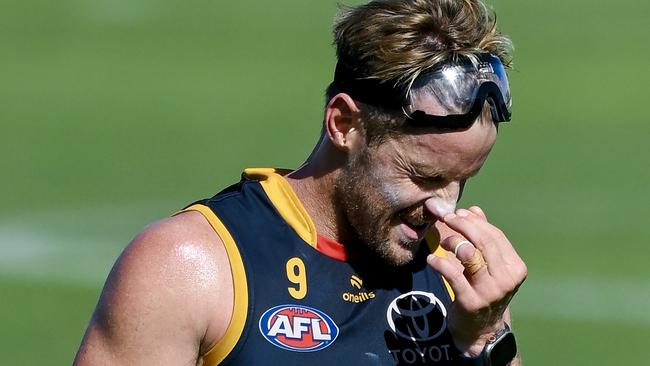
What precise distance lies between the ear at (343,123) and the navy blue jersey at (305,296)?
0.24 m

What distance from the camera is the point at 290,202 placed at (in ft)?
15.7

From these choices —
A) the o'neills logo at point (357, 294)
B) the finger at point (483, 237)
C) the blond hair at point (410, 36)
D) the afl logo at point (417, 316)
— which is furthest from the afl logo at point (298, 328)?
the blond hair at point (410, 36)

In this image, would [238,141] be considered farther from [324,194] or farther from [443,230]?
[324,194]

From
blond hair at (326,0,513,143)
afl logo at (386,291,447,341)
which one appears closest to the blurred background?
afl logo at (386,291,447,341)

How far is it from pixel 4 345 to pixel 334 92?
451 centimetres

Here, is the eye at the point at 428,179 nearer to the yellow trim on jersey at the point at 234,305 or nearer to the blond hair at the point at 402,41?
the blond hair at the point at 402,41

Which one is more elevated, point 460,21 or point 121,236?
point 460,21

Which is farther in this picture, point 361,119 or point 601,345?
point 601,345

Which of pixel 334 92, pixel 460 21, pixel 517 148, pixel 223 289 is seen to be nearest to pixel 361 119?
pixel 334 92

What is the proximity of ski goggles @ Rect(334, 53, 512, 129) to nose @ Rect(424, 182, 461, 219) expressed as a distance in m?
0.23

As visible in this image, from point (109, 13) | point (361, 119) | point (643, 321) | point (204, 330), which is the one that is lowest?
point (643, 321)

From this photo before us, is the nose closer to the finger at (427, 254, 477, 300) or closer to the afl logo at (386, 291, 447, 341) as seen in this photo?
the finger at (427, 254, 477, 300)

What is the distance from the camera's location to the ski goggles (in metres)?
4.56

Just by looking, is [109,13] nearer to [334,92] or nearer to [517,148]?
[517,148]
